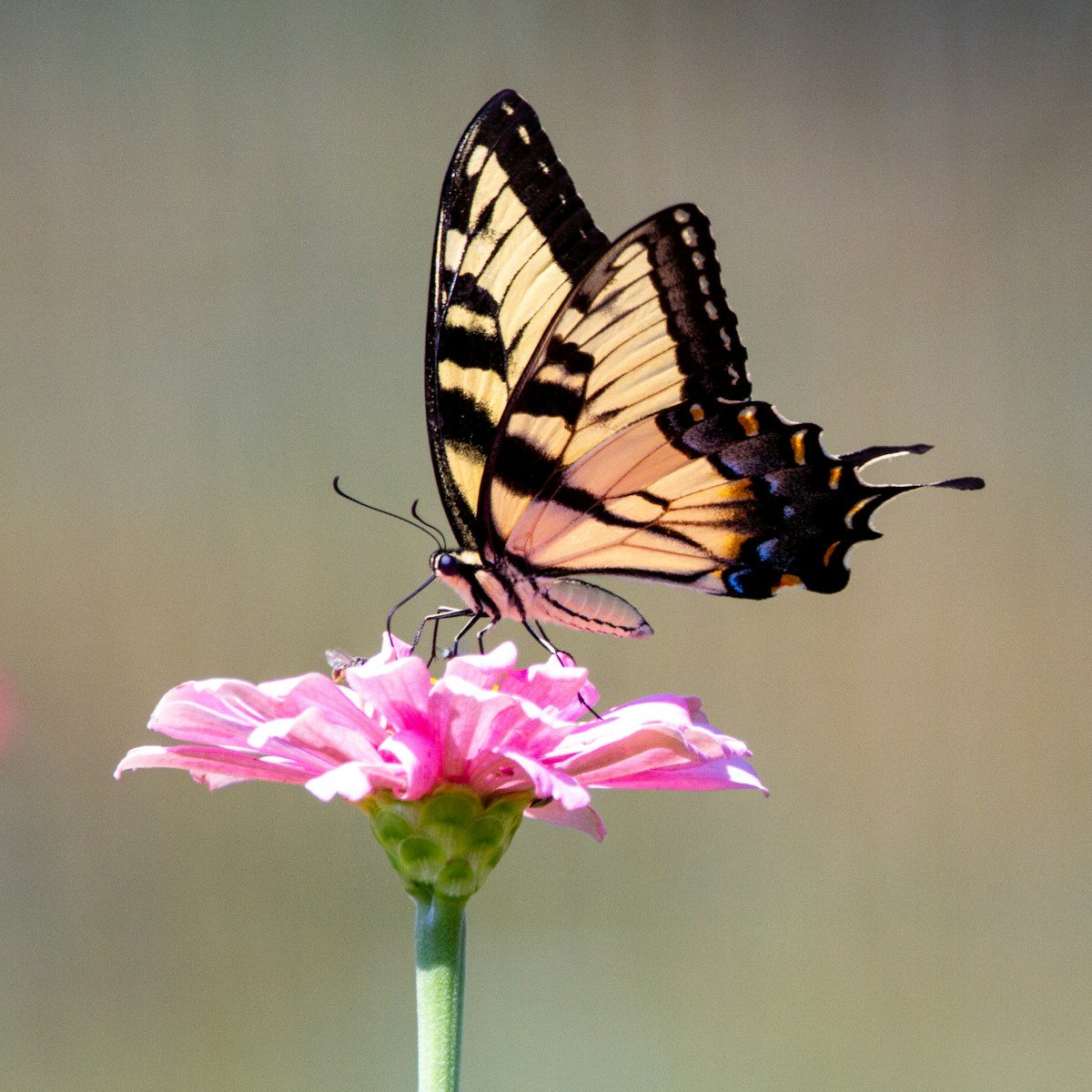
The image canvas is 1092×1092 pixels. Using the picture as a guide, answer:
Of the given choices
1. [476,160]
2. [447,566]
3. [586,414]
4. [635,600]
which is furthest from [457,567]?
[635,600]

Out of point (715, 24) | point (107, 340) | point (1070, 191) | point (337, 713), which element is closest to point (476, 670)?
point (337, 713)

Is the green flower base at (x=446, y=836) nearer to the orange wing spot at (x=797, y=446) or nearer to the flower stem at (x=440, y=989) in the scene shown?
the flower stem at (x=440, y=989)

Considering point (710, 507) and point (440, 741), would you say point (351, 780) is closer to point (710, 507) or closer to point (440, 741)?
point (440, 741)

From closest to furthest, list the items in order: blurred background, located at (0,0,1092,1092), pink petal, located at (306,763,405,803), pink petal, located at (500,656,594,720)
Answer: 1. pink petal, located at (306,763,405,803)
2. pink petal, located at (500,656,594,720)
3. blurred background, located at (0,0,1092,1092)

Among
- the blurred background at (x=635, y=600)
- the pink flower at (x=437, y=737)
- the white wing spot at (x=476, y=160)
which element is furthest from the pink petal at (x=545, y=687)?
the blurred background at (x=635, y=600)

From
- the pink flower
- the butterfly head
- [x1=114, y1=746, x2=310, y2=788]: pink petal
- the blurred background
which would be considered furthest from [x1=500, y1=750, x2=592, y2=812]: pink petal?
the blurred background

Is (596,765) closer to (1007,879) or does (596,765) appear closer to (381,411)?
(381,411)

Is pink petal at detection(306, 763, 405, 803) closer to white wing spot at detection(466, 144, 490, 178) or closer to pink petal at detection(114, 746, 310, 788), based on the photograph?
pink petal at detection(114, 746, 310, 788)
